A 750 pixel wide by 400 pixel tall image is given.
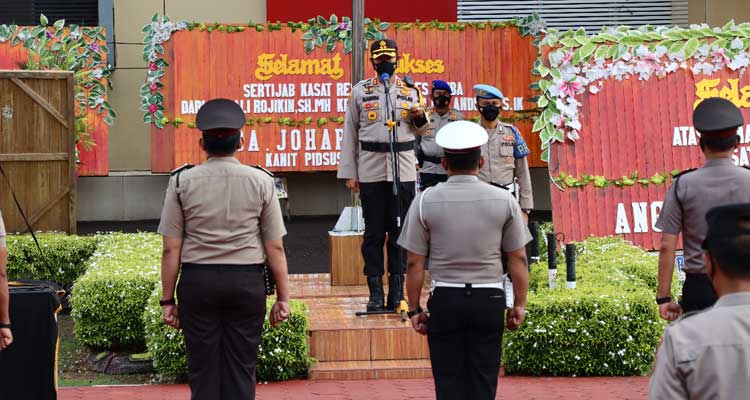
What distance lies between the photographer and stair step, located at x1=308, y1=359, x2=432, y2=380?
27.2 ft

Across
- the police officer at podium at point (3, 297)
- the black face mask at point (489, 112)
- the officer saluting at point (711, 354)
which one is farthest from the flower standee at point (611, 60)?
the officer saluting at point (711, 354)

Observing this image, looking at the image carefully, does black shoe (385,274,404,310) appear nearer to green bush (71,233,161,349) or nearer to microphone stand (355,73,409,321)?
microphone stand (355,73,409,321)

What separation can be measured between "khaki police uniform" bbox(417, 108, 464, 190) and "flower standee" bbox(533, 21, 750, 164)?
77.5 inches

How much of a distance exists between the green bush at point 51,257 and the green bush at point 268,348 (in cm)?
307

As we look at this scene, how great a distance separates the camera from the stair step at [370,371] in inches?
327

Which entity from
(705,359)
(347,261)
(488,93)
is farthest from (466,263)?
(347,261)

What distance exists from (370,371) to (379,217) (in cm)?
119

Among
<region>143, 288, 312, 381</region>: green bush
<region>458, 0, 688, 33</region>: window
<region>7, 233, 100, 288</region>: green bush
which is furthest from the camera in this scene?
<region>458, 0, 688, 33</region>: window

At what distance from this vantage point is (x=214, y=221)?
18.8ft

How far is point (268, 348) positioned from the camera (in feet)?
26.8

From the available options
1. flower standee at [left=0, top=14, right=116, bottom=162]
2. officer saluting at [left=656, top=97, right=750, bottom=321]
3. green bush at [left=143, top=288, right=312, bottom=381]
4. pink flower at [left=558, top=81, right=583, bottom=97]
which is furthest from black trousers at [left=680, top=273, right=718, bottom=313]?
flower standee at [left=0, top=14, right=116, bottom=162]

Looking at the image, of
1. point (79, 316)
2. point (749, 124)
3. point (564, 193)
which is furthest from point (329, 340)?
point (749, 124)

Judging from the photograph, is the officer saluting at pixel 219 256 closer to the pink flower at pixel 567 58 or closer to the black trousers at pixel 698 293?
the black trousers at pixel 698 293

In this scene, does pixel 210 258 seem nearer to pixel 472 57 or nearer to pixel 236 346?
pixel 236 346
